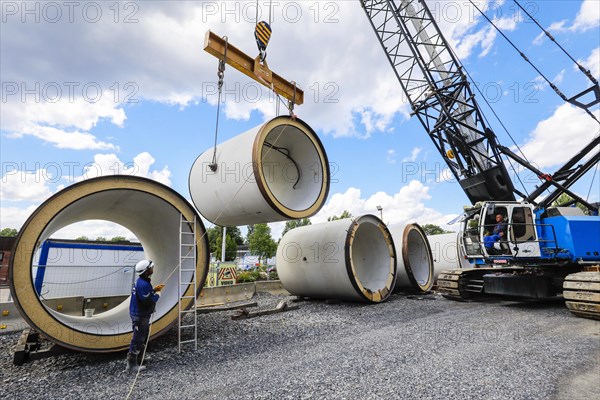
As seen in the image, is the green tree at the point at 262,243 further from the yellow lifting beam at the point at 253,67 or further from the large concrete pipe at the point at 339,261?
the yellow lifting beam at the point at 253,67

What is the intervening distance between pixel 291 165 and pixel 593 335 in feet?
22.4

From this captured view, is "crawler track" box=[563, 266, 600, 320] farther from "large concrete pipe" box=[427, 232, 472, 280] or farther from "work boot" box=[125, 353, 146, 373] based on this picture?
"work boot" box=[125, 353, 146, 373]

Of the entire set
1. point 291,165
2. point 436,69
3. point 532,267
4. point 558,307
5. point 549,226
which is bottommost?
point 558,307

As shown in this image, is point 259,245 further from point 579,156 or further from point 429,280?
point 579,156

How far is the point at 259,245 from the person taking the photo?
Answer: 36.3 meters

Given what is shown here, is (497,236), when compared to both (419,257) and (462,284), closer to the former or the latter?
(462,284)

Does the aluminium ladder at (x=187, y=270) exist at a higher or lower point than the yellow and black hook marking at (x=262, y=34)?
lower

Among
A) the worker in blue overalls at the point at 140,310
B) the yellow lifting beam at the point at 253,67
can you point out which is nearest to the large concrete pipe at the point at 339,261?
the yellow lifting beam at the point at 253,67

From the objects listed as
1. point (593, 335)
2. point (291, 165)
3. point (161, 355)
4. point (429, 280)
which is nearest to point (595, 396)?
point (593, 335)

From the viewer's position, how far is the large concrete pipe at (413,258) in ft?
38.5

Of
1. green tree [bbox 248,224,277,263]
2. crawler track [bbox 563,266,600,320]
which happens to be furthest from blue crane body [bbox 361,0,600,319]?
green tree [bbox 248,224,277,263]

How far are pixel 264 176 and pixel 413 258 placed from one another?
8.96m

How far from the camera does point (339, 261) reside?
947 cm

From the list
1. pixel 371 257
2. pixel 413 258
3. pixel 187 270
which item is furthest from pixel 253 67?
pixel 413 258
